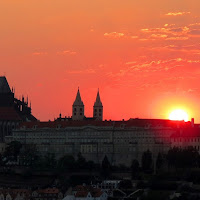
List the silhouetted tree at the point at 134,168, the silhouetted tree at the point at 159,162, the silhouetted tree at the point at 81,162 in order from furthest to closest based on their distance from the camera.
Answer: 1. the silhouetted tree at the point at 81,162
2. the silhouetted tree at the point at 159,162
3. the silhouetted tree at the point at 134,168

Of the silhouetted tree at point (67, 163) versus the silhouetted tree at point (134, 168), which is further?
the silhouetted tree at point (67, 163)

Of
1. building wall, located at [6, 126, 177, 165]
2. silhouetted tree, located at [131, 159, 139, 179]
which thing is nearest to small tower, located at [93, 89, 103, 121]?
building wall, located at [6, 126, 177, 165]

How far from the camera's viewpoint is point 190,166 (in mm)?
165375

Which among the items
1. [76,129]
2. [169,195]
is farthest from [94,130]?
[169,195]

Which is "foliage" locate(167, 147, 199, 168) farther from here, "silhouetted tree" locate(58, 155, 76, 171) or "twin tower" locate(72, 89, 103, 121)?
"twin tower" locate(72, 89, 103, 121)

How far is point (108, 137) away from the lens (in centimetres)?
18162

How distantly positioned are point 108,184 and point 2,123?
131 ft

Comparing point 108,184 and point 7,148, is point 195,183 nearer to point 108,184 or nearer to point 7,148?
point 108,184

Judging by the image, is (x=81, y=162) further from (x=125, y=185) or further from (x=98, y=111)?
(x=98, y=111)

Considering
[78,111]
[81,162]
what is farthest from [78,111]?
[81,162]

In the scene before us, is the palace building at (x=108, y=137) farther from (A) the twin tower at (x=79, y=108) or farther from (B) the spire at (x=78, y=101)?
(B) the spire at (x=78, y=101)

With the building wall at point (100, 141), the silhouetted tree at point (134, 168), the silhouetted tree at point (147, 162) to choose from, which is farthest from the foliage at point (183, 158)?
the building wall at point (100, 141)

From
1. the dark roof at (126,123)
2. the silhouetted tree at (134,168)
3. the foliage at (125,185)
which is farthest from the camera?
the dark roof at (126,123)

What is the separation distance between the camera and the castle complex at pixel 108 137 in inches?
6949
